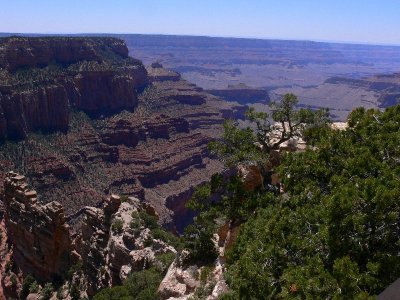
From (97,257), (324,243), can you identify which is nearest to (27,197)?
(97,257)

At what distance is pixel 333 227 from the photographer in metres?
13.8

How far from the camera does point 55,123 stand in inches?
3558

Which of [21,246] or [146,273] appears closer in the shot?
[146,273]

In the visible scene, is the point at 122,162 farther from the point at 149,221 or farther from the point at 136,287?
the point at 136,287

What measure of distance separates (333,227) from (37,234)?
121 ft

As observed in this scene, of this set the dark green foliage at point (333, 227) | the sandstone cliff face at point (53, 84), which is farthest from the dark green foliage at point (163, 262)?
the sandstone cliff face at point (53, 84)

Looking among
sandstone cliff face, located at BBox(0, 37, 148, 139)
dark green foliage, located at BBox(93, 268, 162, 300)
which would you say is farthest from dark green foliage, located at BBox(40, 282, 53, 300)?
sandstone cliff face, located at BBox(0, 37, 148, 139)

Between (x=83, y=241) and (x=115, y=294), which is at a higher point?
(x=115, y=294)

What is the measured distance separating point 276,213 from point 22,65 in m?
86.0

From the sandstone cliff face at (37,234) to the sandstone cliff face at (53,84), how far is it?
35.6 meters

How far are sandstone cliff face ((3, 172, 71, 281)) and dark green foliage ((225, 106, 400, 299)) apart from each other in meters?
29.0

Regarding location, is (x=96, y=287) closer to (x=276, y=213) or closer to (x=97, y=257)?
(x=97, y=257)

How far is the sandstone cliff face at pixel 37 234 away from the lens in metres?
43.7

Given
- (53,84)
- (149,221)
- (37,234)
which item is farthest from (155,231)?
(53,84)
